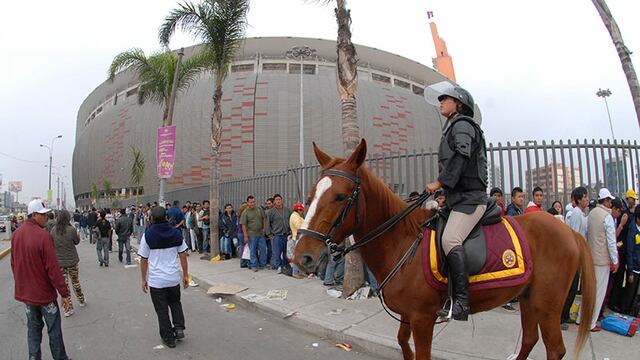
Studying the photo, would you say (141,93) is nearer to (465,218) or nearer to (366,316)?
(366,316)

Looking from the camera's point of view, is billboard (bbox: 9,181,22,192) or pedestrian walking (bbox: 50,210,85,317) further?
billboard (bbox: 9,181,22,192)

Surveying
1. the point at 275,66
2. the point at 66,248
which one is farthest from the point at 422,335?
the point at 275,66

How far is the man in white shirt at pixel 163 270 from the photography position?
16.2 feet

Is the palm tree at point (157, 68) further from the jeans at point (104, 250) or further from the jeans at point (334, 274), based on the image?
the jeans at point (334, 274)

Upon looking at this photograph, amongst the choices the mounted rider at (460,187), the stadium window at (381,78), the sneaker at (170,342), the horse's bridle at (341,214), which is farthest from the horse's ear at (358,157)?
the stadium window at (381,78)

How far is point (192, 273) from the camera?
32.6 feet

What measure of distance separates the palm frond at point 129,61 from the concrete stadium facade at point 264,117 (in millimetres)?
12326

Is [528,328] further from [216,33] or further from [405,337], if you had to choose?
[216,33]

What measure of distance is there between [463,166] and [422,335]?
1.34 m

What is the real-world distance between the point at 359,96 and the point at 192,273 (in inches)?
1283

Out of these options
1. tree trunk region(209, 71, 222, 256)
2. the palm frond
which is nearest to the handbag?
tree trunk region(209, 71, 222, 256)

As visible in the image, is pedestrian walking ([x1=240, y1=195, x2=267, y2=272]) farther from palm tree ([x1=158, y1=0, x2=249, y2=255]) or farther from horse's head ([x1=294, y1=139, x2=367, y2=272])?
horse's head ([x1=294, y1=139, x2=367, y2=272])

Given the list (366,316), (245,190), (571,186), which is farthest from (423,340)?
(245,190)

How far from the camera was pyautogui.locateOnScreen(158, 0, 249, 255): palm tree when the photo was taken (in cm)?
1238
